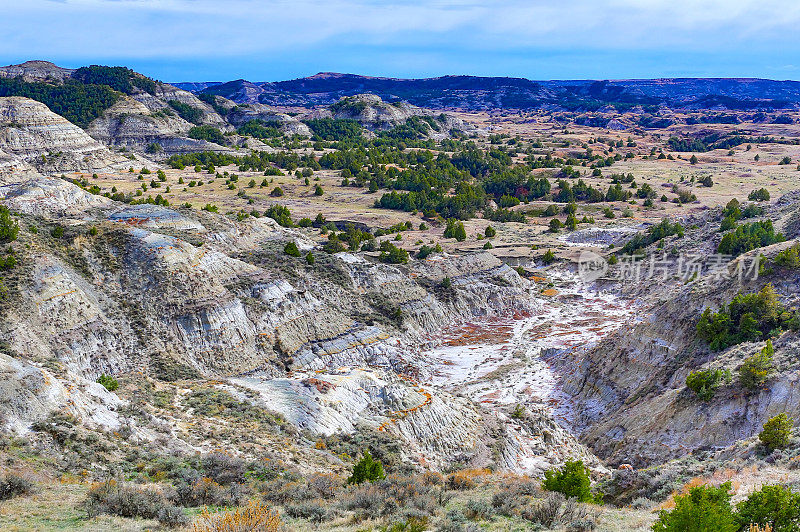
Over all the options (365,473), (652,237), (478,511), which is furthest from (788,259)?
(652,237)

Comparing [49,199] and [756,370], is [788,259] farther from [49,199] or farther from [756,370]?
[49,199]

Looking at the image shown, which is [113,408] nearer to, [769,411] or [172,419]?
[172,419]

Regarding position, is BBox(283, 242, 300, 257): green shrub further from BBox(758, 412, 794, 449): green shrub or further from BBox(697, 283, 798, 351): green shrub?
BBox(758, 412, 794, 449): green shrub

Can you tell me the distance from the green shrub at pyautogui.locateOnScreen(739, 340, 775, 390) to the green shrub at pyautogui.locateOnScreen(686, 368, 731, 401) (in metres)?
0.70

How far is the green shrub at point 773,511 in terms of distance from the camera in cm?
1153

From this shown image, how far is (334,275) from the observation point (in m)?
42.5

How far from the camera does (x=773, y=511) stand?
11602 mm

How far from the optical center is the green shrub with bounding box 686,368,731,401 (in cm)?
2411

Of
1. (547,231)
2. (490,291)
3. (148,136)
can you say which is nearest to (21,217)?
(490,291)

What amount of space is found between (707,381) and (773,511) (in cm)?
1390

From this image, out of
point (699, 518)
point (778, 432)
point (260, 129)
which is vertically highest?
point (260, 129)

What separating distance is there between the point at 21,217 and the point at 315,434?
25.9 m

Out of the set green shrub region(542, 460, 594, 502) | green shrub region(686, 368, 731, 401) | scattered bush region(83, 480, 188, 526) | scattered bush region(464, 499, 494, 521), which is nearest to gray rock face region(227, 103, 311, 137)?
green shrub region(686, 368, 731, 401)

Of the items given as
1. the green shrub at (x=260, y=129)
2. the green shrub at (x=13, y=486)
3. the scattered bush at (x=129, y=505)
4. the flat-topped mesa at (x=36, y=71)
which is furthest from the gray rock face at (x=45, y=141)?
the scattered bush at (x=129, y=505)
